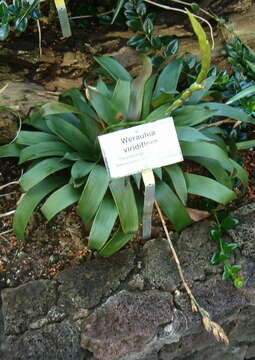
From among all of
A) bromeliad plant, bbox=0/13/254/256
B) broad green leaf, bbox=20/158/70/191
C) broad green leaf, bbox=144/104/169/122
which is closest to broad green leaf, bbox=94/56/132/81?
bromeliad plant, bbox=0/13/254/256

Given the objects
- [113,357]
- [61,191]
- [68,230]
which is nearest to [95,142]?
[61,191]

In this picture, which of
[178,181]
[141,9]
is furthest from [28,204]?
[141,9]

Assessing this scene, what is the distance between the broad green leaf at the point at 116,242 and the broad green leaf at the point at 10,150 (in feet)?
1.70

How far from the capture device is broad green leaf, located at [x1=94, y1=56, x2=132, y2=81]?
1950mm

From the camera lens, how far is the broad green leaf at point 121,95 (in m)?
1.80

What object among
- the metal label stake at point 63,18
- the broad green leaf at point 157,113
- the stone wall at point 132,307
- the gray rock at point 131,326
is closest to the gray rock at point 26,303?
the stone wall at point 132,307

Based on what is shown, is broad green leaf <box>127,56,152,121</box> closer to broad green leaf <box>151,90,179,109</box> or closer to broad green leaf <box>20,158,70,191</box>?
broad green leaf <box>151,90,179,109</box>

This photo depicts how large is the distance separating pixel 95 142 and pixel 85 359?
0.80 m

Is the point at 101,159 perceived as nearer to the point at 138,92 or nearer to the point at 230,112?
the point at 138,92

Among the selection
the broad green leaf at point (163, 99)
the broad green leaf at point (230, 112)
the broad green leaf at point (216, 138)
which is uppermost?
the broad green leaf at point (163, 99)

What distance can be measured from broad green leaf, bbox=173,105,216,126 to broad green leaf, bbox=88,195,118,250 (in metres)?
0.45

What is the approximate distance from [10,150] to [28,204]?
0.85 feet

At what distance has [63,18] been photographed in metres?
2.01

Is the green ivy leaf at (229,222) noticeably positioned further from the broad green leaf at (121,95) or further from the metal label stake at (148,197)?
the broad green leaf at (121,95)
